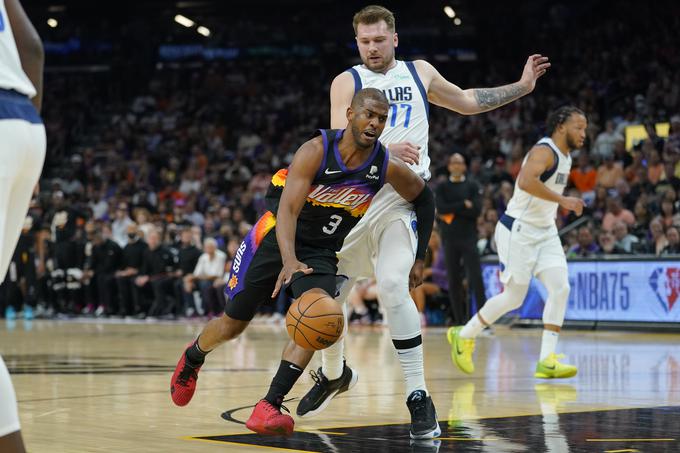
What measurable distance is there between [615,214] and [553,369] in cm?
821

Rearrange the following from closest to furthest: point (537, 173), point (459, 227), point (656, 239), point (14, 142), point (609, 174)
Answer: point (14, 142) → point (537, 173) → point (459, 227) → point (656, 239) → point (609, 174)

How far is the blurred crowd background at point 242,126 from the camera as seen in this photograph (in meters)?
18.6

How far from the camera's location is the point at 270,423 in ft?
17.6

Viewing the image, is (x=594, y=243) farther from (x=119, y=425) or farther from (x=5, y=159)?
(x=5, y=159)

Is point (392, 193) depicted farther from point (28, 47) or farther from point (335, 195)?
point (28, 47)

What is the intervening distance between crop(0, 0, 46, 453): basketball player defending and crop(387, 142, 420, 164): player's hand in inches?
120

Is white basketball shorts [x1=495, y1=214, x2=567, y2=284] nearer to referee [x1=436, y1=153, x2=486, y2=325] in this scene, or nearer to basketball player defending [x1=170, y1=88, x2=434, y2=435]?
basketball player defending [x1=170, y1=88, x2=434, y2=435]

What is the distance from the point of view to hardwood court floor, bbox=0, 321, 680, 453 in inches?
Answer: 208

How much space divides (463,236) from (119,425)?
9.19m

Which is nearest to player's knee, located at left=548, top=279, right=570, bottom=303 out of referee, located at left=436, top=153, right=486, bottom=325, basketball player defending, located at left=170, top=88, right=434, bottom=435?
basketball player defending, located at left=170, top=88, right=434, bottom=435

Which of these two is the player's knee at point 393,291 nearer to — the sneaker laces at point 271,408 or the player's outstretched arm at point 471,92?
the sneaker laces at point 271,408

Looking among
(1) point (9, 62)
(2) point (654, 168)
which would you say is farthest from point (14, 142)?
(2) point (654, 168)

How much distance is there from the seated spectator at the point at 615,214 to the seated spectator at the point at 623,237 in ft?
1.78

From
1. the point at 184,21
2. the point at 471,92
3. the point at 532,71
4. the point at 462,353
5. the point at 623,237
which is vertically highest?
the point at 184,21
